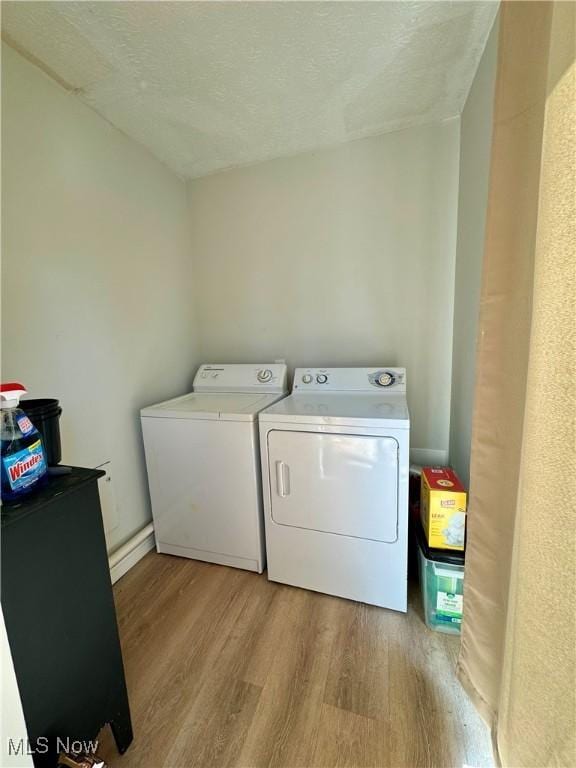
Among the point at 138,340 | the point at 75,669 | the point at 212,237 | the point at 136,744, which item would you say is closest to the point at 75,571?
the point at 75,669

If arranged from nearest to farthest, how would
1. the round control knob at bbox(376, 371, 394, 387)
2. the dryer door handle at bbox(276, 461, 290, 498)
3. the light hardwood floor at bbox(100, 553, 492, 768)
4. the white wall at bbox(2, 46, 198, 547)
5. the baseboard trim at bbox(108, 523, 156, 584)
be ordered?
the light hardwood floor at bbox(100, 553, 492, 768), the white wall at bbox(2, 46, 198, 547), the dryer door handle at bbox(276, 461, 290, 498), the baseboard trim at bbox(108, 523, 156, 584), the round control knob at bbox(376, 371, 394, 387)

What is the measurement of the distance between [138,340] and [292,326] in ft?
3.17

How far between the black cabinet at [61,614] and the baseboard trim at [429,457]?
174 centimetres

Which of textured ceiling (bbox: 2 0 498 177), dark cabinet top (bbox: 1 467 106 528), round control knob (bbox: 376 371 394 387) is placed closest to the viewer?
dark cabinet top (bbox: 1 467 106 528)

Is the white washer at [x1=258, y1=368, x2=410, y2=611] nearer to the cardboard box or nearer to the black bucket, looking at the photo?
the cardboard box

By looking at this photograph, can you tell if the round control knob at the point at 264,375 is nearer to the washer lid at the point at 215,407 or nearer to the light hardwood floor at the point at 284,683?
the washer lid at the point at 215,407

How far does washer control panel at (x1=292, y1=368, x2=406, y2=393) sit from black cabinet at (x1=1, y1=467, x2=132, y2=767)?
1.29 meters

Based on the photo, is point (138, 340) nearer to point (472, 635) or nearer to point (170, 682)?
point (170, 682)

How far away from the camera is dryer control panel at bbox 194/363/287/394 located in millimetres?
1974

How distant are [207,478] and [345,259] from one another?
1.54 metres

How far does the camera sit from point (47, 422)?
836mm

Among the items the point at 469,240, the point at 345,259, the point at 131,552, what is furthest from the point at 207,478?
the point at 469,240

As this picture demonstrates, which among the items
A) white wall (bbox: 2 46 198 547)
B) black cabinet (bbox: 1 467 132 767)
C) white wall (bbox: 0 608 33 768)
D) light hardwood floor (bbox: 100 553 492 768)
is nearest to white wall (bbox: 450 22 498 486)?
light hardwood floor (bbox: 100 553 492 768)

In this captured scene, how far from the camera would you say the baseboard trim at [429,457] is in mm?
1975
